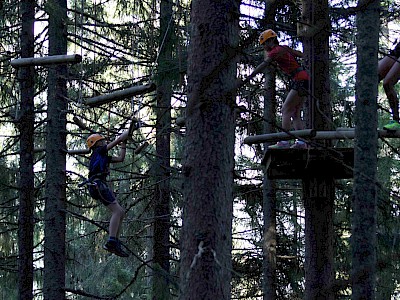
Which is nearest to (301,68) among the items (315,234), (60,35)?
(315,234)

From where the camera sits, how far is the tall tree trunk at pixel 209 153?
214 inches

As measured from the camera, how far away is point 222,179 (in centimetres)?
560

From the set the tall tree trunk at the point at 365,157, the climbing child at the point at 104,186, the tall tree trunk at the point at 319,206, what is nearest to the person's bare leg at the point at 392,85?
the tall tree trunk at the point at 319,206

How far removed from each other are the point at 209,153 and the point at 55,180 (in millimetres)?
5237

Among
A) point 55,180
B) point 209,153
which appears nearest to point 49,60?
point 209,153

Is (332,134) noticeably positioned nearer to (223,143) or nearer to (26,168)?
(223,143)

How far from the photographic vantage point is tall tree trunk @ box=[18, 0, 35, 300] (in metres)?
10.0

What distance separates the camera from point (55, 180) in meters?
10.3

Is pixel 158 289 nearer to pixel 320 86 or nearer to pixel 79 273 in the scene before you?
pixel 320 86

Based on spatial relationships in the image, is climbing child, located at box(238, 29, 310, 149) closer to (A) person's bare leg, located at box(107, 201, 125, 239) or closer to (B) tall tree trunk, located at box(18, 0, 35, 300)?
(A) person's bare leg, located at box(107, 201, 125, 239)

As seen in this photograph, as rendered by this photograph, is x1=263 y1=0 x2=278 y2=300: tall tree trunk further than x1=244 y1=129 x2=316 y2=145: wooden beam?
Yes

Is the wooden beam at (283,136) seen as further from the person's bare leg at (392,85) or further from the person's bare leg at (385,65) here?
the person's bare leg at (385,65)

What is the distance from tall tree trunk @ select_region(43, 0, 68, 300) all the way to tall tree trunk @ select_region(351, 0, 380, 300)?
5290 mm

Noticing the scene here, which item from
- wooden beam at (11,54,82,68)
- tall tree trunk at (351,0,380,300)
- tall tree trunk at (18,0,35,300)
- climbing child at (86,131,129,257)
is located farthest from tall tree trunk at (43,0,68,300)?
tall tree trunk at (351,0,380,300)
